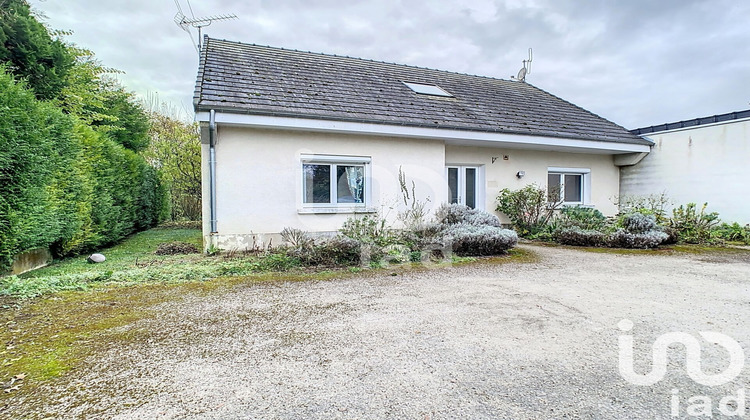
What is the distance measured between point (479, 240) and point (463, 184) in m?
3.86

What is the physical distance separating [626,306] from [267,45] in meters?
11.6

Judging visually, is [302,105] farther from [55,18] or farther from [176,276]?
[55,18]

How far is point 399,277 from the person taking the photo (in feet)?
18.7

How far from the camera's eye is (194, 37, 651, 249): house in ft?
25.2

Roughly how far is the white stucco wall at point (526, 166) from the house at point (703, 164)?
3.47 feet

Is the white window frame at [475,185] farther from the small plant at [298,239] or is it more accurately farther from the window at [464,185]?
the small plant at [298,239]

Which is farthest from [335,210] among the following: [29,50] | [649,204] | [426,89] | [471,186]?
[649,204]

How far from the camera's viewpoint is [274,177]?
314 inches

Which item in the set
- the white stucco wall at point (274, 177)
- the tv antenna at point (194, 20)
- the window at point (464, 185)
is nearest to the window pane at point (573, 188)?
the window at point (464, 185)

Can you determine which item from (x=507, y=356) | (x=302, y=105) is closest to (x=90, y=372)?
(x=507, y=356)

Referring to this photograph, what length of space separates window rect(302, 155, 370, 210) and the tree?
26.7 feet

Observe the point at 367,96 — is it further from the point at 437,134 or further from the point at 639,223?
the point at 639,223

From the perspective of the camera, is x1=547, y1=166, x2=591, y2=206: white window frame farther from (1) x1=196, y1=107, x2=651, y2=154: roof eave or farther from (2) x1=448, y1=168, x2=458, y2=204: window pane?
(2) x1=448, y1=168, x2=458, y2=204: window pane
